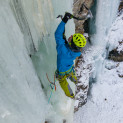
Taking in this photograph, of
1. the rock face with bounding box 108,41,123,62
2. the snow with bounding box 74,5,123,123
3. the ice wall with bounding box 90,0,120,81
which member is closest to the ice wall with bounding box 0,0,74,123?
the ice wall with bounding box 90,0,120,81

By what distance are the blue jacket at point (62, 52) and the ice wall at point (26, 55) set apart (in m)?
0.33

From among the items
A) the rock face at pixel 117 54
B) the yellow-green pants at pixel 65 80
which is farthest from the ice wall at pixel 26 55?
the rock face at pixel 117 54

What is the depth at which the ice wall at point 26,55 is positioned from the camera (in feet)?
4.54

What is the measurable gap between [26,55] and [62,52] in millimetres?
549

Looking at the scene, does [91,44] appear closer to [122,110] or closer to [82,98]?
[82,98]

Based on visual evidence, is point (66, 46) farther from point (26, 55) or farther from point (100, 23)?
point (100, 23)

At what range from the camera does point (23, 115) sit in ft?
5.95

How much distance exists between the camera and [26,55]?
5.90 ft

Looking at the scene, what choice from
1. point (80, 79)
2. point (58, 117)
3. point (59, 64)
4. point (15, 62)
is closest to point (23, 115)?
point (15, 62)

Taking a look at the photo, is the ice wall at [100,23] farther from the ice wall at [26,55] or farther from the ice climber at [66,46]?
the ice climber at [66,46]

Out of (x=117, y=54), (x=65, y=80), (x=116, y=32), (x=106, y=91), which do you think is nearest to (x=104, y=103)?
(x=106, y=91)

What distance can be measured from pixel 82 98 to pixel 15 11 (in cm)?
473

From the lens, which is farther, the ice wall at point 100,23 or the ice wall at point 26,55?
the ice wall at point 100,23

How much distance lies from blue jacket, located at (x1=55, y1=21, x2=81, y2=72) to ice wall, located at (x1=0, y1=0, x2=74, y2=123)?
0.33 metres
